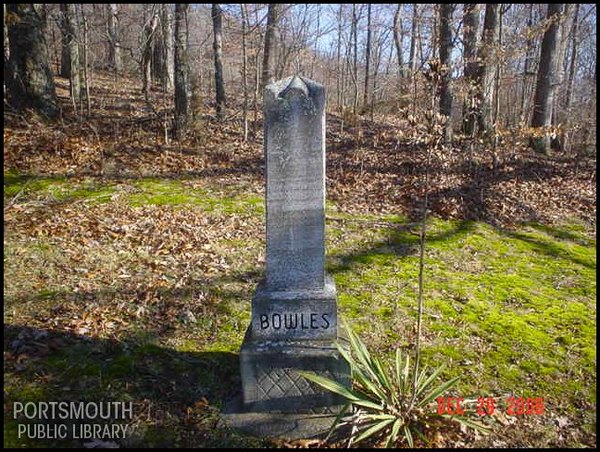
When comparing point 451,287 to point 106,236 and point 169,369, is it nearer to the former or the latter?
point 169,369

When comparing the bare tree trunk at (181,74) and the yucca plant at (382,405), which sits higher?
the bare tree trunk at (181,74)

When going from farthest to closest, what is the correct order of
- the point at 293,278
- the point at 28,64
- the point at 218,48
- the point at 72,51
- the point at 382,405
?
1. the point at 218,48
2. the point at 72,51
3. the point at 28,64
4. the point at 293,278
5. the point at 382,405

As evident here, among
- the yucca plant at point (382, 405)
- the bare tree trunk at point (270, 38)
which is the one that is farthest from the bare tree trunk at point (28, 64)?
the yucca plant at point (382, 405)

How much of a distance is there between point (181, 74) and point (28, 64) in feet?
11.7

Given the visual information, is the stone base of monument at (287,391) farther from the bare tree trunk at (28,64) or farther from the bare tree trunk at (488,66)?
the bare tree trunk at (28,64)

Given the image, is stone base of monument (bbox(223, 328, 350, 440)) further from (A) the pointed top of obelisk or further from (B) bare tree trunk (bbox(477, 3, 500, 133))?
(B) bare tree trunk (bbox(477, 3, 500, 133))

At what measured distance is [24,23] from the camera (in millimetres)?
9703

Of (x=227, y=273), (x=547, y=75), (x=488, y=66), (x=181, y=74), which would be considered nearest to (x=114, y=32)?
(x=181, y=74)

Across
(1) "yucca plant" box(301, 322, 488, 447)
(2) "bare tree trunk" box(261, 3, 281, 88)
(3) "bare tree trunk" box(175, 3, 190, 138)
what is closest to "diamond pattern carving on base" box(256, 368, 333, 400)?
(1) "yucca plant" box(301, 322, 488, 447)

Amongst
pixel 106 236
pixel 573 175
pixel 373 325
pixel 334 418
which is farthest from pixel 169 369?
pixel 573 175

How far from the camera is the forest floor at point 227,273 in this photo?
12.6ft

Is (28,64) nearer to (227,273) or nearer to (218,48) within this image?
(218,48)

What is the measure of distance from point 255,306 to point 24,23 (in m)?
10.1

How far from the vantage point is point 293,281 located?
3729mm
